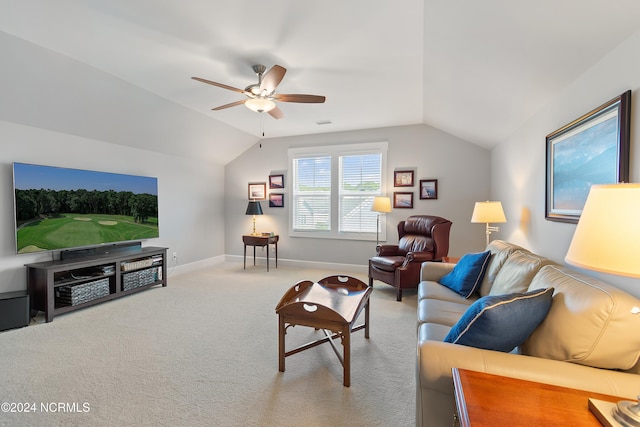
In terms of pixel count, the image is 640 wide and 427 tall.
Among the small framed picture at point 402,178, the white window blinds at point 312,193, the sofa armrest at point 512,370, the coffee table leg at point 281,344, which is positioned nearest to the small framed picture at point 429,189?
the small framed picture at point 402,178

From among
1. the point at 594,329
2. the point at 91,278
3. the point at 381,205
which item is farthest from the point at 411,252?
the point at 91,278

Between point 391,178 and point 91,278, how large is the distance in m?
4.52

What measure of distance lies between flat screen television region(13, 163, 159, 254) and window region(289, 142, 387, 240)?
252cm

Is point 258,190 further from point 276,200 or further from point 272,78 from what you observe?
point 272,78

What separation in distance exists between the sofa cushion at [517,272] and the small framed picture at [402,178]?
278 centimetres

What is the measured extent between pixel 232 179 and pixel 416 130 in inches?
151

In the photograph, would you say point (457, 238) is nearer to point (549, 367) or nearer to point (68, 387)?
point (549, 367)

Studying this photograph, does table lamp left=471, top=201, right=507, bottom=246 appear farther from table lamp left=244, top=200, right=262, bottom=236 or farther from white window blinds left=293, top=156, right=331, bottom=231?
table lamp left=244, top=200, right=262, bottom=236

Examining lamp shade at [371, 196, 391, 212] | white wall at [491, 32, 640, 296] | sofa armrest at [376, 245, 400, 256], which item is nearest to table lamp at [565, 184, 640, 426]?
white wall at [491, 32, 640, 296]

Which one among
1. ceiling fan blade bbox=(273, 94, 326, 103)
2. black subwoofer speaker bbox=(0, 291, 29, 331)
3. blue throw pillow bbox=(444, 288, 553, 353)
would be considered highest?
ceiling fan blade bbox=(273, 94, 326, 103)

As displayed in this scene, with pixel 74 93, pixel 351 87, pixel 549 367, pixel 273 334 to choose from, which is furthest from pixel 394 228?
pixel 74 93

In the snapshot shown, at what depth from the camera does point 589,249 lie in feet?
2.87

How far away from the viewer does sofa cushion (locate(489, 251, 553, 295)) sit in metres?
1.89

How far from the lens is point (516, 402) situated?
A: 98 cm
